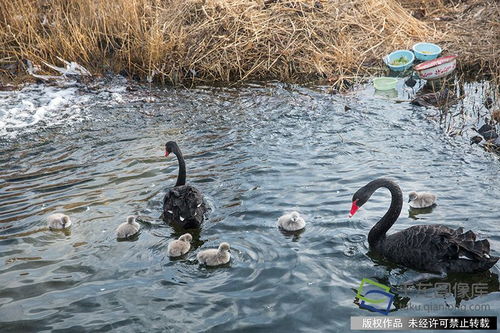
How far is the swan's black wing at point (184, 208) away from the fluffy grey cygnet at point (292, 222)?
0.94 metres

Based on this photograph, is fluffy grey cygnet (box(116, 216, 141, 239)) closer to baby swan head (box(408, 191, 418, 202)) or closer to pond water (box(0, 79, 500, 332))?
pond water (box(0, 79, 500, 332))

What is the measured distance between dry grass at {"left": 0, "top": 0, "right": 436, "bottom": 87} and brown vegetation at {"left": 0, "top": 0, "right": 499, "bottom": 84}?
21 mm

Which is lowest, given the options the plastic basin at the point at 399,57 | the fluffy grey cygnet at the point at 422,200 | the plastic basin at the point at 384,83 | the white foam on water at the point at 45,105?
the fluffy grey cygnet at the point at 422,200

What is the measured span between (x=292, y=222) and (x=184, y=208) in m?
1.19

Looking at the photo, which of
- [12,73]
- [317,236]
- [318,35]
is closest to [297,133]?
[317,236]

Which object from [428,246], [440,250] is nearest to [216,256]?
[428,246]

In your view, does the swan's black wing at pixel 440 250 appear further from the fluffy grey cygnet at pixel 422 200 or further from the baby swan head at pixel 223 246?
the baby swan head at pixel 223 246

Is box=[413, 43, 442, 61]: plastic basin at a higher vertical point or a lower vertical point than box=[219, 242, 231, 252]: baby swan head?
higher

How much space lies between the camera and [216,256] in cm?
571

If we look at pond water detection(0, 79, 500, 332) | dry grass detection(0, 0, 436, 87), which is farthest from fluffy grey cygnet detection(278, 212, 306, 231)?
dry grass detection(0, 0, 436, 87)

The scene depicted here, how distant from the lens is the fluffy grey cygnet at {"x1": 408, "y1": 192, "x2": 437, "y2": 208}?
677cm

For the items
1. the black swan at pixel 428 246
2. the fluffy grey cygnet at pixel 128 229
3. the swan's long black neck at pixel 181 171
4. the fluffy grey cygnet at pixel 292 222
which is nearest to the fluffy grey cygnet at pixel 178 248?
the fluffy grey cygnet at pixel 128 229

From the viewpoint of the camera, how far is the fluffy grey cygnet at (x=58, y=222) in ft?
21.6

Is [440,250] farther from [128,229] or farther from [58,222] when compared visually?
[58,222]
